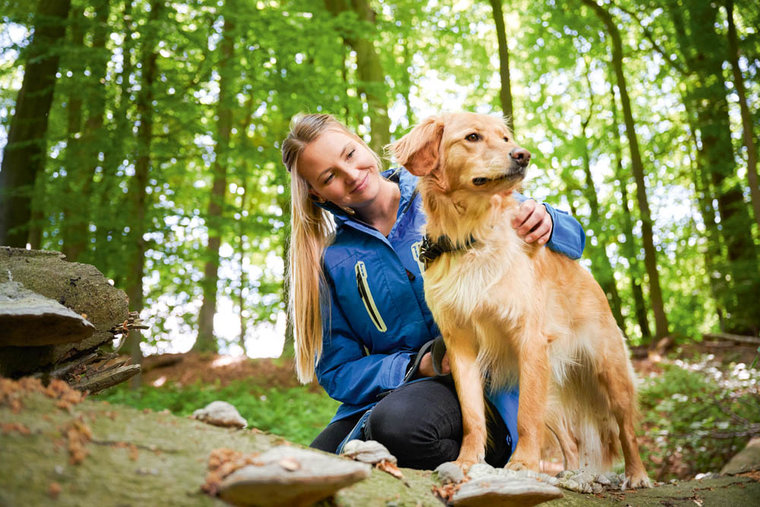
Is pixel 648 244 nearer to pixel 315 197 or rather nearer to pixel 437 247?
pixel 315 197

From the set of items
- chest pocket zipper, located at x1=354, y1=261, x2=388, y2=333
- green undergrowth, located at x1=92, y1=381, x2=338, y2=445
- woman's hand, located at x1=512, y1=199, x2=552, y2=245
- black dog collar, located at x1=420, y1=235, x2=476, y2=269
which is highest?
woman's hand, located at x1=512, y1=199, x2=552, y2=245

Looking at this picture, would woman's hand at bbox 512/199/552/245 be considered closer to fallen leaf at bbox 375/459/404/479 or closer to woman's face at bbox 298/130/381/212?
woman's face at bbox 298/130/381/212

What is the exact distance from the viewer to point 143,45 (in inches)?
230

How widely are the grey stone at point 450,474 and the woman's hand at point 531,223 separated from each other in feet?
4.22

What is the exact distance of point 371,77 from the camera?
8.19 m

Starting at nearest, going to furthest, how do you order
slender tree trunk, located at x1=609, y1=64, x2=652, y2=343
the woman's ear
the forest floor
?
the woman's ear, the forest floor, slender tree trunk, located at x1=609, y1=64, x2=652, y2=343

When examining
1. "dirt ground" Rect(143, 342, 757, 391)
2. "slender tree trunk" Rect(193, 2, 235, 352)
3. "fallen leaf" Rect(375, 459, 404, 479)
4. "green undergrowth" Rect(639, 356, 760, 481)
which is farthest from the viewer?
"dirt ground" Rect(143, 342, 757, 391)

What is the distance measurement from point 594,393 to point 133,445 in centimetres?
269

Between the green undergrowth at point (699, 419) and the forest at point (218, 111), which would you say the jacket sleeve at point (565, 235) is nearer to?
the forest at point (218, 111)

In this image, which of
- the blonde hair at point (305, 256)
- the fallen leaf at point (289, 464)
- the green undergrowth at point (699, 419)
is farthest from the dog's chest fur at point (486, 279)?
the green undergrowth at point (699, 419)

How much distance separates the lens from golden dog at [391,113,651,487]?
262cm

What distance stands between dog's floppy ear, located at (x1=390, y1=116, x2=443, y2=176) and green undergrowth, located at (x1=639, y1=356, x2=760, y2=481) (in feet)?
9.75

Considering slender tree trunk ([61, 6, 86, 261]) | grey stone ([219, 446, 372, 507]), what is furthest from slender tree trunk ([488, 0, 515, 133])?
grey stone ([219, 446, 372, 507])

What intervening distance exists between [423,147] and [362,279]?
901mm
